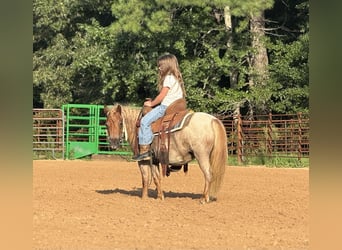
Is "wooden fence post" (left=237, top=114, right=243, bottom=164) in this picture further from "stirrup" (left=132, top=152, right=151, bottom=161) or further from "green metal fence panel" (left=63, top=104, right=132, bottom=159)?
"stirrup" (left=132, top=152, right=151, bottom=161)

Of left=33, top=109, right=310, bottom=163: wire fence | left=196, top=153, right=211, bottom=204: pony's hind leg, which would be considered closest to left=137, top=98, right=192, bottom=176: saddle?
left=196, top=153, right=211, bottom=204: pony's hind leg

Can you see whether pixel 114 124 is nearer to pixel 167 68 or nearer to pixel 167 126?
pixel 167 126

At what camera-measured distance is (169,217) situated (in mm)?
6137

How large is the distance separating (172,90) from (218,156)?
3.27ft

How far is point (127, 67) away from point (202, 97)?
3.00 metres

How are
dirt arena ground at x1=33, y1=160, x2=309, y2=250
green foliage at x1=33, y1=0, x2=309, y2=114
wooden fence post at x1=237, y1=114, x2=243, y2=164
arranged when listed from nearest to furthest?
dirt arena ground at x1=33, y1=160, x2=309, y2=250 → wooden fence post at x1=237, y1=114, x2=243, y2=164 → green foliage at x1=33, y1=0, x2=309, y2=114

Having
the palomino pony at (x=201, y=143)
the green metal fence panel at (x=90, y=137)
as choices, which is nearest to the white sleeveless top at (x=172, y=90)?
the palomino pony at (x=201, y=143)

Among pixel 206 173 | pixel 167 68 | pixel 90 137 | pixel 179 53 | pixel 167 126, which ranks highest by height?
pixel 179 53

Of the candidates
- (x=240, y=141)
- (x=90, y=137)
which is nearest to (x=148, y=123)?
(x=240, y=141)

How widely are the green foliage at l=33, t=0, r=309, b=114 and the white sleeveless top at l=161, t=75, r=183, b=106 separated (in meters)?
12.8

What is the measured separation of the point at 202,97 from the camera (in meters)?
21.9

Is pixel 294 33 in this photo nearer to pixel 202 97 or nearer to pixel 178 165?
pixel 202 97

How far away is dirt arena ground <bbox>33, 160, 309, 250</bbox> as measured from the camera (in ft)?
14.3
